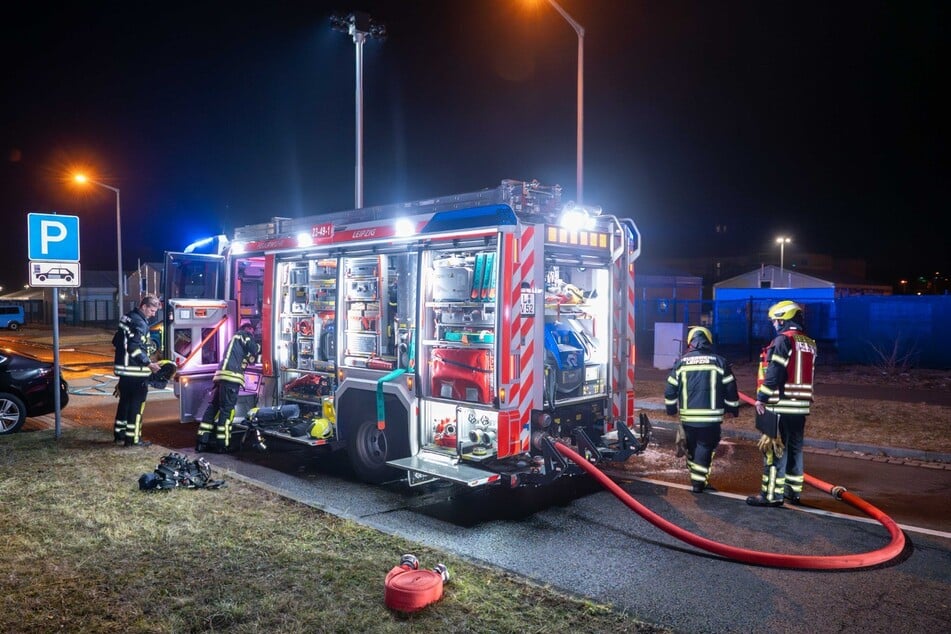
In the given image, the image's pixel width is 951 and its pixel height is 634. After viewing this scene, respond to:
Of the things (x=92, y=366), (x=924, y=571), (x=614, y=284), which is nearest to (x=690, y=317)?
(x=92, y=366)

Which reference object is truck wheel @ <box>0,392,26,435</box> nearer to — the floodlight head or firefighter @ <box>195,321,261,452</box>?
firefighter @ <box>195,321,261,452</box>

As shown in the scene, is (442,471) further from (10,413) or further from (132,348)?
(10,413)

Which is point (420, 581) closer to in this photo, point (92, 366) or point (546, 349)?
point (546, 349)

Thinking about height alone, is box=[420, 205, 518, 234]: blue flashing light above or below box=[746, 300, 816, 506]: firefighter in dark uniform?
above

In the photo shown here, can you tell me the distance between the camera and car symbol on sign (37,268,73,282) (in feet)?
28.8

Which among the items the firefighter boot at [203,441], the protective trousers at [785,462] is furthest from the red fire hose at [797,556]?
the firefighter boot at [203,441]

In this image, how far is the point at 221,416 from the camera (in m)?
8.52

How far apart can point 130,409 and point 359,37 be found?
25.6ft

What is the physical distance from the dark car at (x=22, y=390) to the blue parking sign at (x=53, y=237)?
83.2 inches

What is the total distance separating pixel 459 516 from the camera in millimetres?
6258

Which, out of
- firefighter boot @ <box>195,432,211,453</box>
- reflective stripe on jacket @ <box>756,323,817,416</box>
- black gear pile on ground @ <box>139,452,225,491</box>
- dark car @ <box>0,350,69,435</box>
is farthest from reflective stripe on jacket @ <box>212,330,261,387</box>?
reflective stripe on jacket @ <box>756,323,817,416</box>

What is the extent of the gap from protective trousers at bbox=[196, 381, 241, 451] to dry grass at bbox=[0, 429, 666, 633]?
204cm

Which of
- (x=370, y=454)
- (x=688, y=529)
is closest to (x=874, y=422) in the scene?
(x=688, y=529)

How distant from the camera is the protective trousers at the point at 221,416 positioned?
8.48 metres
